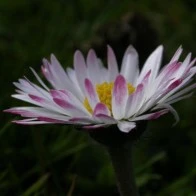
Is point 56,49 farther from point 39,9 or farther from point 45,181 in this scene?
point 45,181

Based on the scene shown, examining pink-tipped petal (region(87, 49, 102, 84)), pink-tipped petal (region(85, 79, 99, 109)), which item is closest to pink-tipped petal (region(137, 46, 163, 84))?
pink-tipped petal (region(87, 49, 102, 84))

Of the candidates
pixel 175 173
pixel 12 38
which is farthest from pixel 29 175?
pixel 12 38

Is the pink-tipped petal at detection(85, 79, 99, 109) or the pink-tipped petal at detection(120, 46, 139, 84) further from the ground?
the pink-tipped petal at detection(120, 46, 139, 84)

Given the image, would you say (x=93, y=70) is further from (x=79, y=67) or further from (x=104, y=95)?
(x=104, y=95)

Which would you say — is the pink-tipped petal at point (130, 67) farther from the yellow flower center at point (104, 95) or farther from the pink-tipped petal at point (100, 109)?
the pink-tipped petal at point (100, 109)

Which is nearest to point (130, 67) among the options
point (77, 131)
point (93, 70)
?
point (93, 70)

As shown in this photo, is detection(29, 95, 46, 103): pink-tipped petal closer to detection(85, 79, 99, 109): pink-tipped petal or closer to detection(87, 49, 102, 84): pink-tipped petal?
detection(85, 79, 99, 109): pink-tipped petal

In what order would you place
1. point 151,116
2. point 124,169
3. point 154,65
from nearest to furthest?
point 151,116
point 124,169
point 154,65

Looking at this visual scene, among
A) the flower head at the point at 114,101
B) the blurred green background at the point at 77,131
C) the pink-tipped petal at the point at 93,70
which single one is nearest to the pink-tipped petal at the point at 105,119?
the flower head at the point at 114,101
